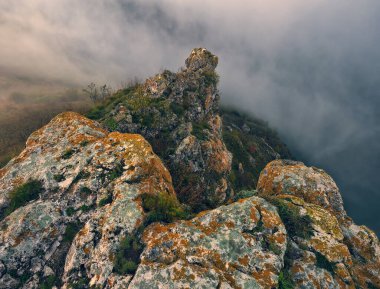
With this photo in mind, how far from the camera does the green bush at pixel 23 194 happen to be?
23.9 m

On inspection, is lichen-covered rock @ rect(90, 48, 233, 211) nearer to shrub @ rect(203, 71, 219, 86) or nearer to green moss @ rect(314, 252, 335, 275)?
shrub @ rect(203, 71, 219, 86)

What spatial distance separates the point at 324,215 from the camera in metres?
24.7

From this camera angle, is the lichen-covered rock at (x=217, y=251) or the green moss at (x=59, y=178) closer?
the lichen-covered rock at (x=217, y=251)

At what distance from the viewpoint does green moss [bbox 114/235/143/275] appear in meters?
19.1

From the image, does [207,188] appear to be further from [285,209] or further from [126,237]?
[126,237]

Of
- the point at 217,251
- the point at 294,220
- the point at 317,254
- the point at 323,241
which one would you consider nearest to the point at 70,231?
the point at 217,251

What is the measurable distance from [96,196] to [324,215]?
19160mm

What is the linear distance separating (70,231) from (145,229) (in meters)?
6.15

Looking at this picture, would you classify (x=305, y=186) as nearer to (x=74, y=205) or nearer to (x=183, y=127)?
(x=183, y=127)

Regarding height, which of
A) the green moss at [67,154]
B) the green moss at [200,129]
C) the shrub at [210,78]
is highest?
the shrub at [210,78]

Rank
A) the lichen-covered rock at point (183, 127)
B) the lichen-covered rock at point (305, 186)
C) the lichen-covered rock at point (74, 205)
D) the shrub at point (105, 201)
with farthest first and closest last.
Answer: the lichen-covered rock at point (183, 127) → the lichen-covered rock at point (305, 186) → the shrub at point (105, 201) → the lichen-covered rock at point (74, 205)

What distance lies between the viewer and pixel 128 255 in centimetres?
2017

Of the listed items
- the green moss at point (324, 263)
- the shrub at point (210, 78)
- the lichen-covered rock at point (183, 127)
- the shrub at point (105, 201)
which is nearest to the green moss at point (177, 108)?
the lichen-covered rock at point (183, 127)

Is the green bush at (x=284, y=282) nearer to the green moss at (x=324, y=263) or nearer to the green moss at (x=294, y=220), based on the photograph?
the green moss at (x=324, y=263)
